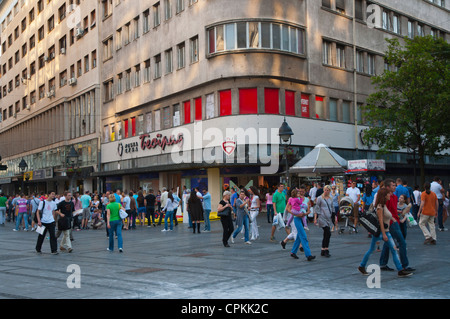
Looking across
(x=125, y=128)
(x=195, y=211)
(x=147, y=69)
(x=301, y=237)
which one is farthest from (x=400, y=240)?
(x=125, y=128)

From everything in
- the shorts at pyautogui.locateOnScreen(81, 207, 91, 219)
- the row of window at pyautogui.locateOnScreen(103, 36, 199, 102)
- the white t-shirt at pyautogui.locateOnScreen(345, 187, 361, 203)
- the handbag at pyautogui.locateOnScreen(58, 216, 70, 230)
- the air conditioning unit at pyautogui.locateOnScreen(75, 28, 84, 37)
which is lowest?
the shorts at pyautogui.locateOnScreen(81, 207, 91, 219)

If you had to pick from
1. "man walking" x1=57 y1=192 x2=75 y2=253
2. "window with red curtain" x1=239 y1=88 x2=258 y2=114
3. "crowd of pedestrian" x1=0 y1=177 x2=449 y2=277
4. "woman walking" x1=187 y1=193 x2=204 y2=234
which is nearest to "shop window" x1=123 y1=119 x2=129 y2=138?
"window with red curtain" x1=239 y1=88 x2=258 y2=114

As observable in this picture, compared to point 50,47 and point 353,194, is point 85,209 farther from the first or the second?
point 50,47

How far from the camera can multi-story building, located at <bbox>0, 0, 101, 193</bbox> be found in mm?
50812

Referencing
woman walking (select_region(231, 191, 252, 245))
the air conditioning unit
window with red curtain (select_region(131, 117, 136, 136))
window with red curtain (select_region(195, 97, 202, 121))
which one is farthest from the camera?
the air conditioning unit

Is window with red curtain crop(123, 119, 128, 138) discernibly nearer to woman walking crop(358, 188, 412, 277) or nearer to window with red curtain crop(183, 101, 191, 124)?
window with red curtain crop(183, 101, 191, 124)

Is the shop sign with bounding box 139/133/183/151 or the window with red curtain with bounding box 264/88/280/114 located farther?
the shop sign with bounding box 139/133/183/151

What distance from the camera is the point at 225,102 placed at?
34031 millimetres

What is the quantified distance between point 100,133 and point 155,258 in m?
36.5

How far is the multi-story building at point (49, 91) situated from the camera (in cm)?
5081

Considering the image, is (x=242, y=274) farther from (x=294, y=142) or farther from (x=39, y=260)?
(x=294, y=142)

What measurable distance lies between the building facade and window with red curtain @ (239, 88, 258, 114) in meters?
0.06

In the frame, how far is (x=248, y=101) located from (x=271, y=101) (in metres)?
1.45

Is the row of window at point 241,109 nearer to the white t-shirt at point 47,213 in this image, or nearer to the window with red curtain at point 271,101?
the window with red curtain at point 271,101
